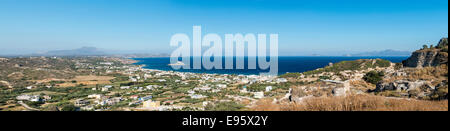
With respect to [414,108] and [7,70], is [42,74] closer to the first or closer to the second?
[7,70]

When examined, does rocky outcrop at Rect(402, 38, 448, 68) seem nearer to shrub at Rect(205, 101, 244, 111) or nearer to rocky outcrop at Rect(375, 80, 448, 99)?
rocky outcrop at Rect(375, 80, 448, 99)

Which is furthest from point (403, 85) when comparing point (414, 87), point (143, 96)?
point (143, 96)

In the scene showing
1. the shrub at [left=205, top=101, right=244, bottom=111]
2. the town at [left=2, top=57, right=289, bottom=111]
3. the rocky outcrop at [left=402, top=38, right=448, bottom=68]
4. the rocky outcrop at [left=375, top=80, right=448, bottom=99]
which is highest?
the rocky outcrop at [left=402, top=38, right=448, bottom=68]

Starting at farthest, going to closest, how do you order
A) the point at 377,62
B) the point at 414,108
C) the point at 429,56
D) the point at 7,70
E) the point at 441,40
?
1. the point at 7,70
2. the point at 377,62
3. the point at 441,40
4. the point at 429,56
5. the point at 414,108

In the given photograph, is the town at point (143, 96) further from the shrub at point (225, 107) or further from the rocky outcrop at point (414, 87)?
the rocky outcrop at point (414, 87)

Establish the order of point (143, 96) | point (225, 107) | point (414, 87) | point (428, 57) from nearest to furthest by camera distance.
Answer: point (225, 107), point (414, 87), point (428, 57), point (143, 96)

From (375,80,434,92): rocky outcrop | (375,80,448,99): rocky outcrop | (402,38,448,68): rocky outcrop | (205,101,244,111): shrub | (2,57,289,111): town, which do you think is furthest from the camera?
(2,57,289,111): town

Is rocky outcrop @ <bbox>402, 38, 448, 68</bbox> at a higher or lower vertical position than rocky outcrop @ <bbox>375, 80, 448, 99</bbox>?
higher

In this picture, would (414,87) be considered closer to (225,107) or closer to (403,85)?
(403,85)

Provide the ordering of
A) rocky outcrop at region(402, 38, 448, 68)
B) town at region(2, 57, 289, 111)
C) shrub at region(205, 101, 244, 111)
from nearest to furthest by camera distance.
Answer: shrub at region(205, 101, 244, 111) → rocky outcrop at region(402, 38, 448, 68) → town at region(2, 57, 289, 111)

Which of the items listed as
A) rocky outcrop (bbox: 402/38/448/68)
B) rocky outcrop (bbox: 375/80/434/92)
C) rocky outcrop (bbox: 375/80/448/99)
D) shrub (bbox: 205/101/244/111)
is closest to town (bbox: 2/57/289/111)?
shrub (bbox: 205/101/244/111)
